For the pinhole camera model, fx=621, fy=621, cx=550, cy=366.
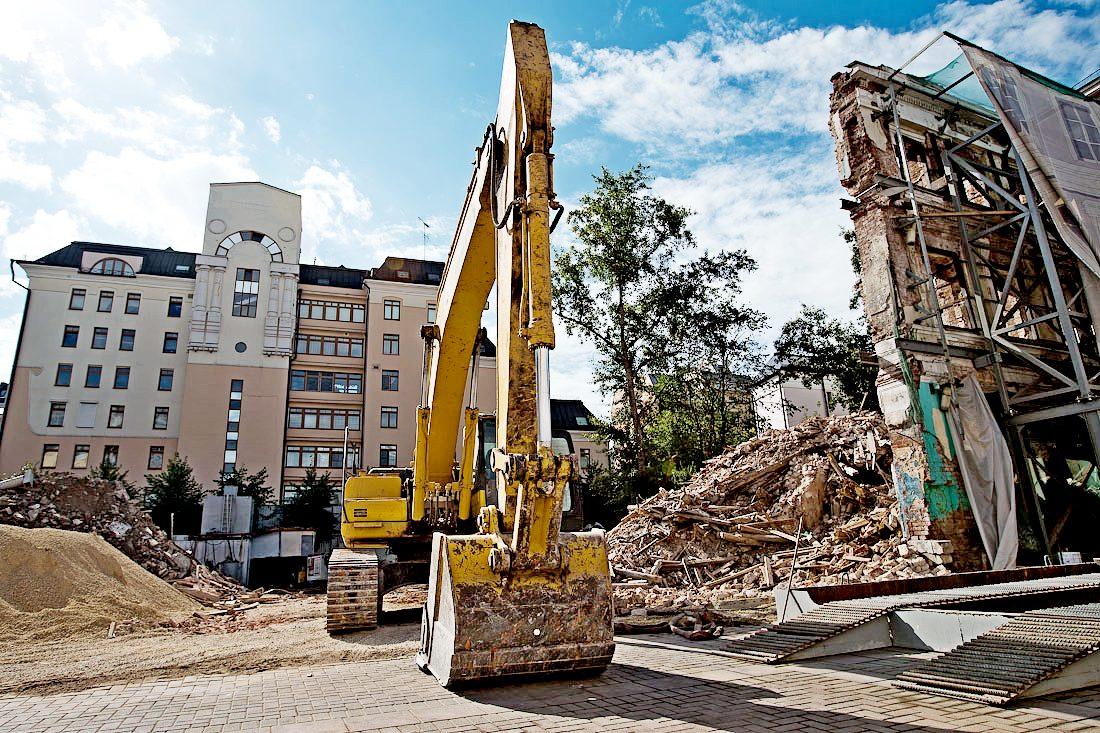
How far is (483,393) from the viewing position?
35781mm

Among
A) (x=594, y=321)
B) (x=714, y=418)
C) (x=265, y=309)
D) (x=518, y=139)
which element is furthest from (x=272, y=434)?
(x=518, y=139)

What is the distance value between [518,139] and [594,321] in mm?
19869

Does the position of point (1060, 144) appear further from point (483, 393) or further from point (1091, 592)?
point (483, 393)

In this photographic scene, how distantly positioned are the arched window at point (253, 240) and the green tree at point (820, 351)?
26.8 m

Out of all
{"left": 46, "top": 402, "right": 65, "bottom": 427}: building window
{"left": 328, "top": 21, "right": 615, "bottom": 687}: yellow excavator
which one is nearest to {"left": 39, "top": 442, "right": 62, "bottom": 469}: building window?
{"left": 46, "top": 402, "right": 65, "bottom": 427}: building window

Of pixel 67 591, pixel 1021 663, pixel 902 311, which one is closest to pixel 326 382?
pixel 67 591

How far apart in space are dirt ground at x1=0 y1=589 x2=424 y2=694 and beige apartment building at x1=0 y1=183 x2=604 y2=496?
22389 millimetres

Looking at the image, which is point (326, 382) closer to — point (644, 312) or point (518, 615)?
point (644, 312)

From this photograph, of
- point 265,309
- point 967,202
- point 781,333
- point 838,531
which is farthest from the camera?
point 265,309

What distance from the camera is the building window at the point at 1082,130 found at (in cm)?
1388

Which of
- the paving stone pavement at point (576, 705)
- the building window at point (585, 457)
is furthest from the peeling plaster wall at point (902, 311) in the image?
the building window at point (585, 457)

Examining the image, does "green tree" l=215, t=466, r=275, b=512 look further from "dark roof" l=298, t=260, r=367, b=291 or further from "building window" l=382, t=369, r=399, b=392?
"dark roof" l=298, t=260, r=367, b=291

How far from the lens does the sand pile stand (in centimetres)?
988

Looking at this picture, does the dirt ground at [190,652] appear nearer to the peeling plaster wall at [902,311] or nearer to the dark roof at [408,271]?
the peeling plaster wall at [902,311]
